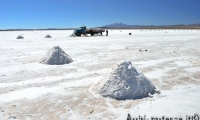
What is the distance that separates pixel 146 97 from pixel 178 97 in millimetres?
859

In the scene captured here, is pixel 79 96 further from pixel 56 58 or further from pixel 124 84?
pixel 56 58

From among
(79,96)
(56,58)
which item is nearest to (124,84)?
(79,96)

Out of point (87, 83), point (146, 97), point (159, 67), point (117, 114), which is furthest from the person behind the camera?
point (159, 67)

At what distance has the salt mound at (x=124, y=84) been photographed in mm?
5922

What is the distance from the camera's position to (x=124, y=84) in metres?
6.00

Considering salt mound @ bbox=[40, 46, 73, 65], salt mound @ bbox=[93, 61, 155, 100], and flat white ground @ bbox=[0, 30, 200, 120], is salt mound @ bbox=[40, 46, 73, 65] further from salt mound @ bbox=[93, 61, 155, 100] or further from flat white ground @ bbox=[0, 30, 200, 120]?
salt mound @ bbox=[93, 61, 155, 100]

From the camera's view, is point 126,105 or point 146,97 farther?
point 146,97

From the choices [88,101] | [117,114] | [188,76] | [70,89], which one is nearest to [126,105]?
[117,114]

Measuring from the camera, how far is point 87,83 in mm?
7504

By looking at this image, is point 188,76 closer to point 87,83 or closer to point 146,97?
point 146,97

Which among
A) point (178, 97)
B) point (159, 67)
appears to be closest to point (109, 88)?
point (178, 97)

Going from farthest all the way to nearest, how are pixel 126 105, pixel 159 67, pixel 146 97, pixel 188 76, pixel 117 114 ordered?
pixel 159 67
pixel 188 76
pixel 146 97
pixel 126 105
pixel 117 114

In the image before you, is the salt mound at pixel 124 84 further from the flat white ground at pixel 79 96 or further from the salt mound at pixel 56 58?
the salt mound at pixel 56 58

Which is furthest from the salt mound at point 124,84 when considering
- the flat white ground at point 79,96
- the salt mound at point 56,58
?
the salt mound at point 56,58
